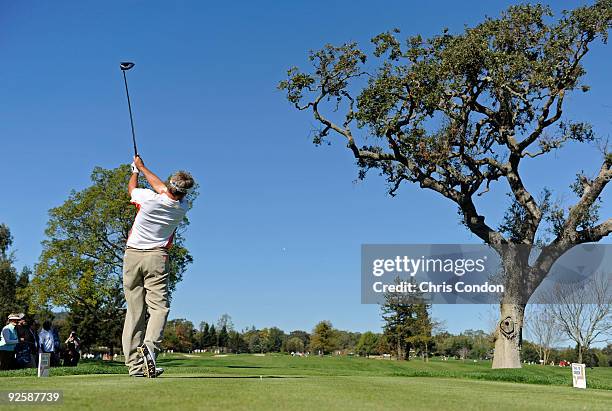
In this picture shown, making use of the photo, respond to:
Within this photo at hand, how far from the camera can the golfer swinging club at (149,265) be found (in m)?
8.18

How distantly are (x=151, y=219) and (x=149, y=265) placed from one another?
1.86ft

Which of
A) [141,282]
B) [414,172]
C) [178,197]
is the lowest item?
[141,282]

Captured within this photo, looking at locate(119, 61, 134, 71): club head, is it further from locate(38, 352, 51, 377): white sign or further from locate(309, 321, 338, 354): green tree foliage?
locate(309, 321, 338, 354): green tree foliage

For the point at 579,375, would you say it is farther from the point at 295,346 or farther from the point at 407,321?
the point at 295,346

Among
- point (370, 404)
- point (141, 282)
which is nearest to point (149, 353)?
point (141, 282)

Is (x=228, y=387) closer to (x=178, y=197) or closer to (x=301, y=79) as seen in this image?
(x=178, y=197)

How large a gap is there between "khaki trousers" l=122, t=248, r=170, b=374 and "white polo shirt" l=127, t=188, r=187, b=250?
10 cm

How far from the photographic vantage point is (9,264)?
67.4 metres

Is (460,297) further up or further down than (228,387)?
further up

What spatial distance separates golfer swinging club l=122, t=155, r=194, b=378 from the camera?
8180mm

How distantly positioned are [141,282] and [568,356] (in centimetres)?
8628

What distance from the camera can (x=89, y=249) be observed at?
40.7m

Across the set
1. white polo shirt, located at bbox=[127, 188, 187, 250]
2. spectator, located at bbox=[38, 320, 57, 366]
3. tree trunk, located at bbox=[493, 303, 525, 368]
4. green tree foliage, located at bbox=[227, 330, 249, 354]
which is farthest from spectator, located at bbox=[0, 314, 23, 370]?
green tree foliage, located at bbox=[227, 330, 249, 354]

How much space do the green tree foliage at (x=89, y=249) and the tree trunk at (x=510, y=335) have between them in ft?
70.6
